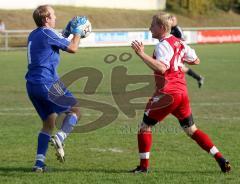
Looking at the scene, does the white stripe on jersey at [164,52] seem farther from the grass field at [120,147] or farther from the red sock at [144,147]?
the grass field at [120,147]

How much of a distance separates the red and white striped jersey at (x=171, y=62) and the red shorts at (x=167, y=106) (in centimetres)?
7

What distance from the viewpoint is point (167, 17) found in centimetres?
690

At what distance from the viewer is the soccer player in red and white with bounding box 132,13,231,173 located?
6.88 metres

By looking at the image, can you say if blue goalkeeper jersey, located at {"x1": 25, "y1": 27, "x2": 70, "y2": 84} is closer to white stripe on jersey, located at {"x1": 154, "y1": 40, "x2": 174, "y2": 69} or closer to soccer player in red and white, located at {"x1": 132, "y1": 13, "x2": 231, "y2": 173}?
soccer player in red and white, located at {"x1": 132, "y1": 13, "x2": 231, "y2": 173}

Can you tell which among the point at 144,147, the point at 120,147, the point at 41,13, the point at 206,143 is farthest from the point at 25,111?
the point at 206,143

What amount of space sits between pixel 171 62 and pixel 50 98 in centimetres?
145

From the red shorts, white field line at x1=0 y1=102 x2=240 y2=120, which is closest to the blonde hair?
the red shorts

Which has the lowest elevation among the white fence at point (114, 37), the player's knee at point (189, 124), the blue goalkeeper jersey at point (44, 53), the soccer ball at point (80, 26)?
the white fence at point (114, 37)

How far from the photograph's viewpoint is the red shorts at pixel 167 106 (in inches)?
278

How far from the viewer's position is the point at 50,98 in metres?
7.27

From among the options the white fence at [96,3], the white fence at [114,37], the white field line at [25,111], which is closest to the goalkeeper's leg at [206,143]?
the white field line at [25,111]

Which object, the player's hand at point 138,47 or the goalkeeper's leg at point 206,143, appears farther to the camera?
the goalkeeper's leg at point 206,143

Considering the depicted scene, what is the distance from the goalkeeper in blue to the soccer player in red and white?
0.88m

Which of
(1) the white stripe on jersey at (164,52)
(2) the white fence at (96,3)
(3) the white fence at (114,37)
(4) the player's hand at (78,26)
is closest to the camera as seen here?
(1) the white stripe on jersey at (164,52)
